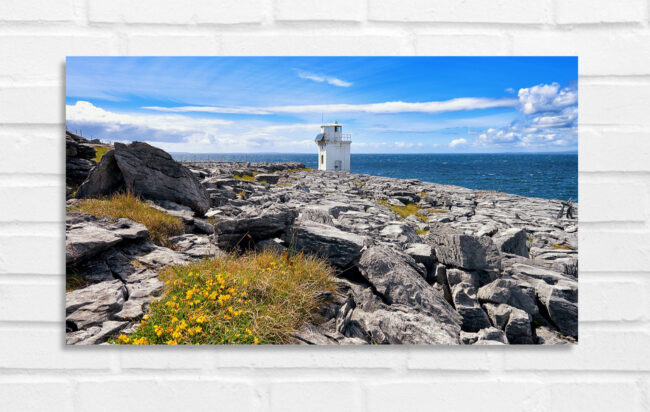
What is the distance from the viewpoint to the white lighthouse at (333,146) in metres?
2.22

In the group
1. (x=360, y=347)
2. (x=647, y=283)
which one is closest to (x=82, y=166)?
(x=360, y=347)

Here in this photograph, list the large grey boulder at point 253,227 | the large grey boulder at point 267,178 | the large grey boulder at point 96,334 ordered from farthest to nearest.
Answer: the large grey boulder at point 267,178 < the large grey boulder at point 253,227 < the large grey boulder at point 96,334

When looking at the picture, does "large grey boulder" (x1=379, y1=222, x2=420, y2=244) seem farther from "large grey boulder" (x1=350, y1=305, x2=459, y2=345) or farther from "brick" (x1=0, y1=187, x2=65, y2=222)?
"brick" (x1=0, y1=187, x2=65, y2=222)

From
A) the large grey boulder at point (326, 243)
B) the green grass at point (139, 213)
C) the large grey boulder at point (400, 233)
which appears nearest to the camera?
the large grey boulder at point (326, 243)

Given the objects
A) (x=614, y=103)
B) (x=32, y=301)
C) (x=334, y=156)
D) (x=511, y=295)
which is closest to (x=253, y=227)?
(x=334, y=156)
